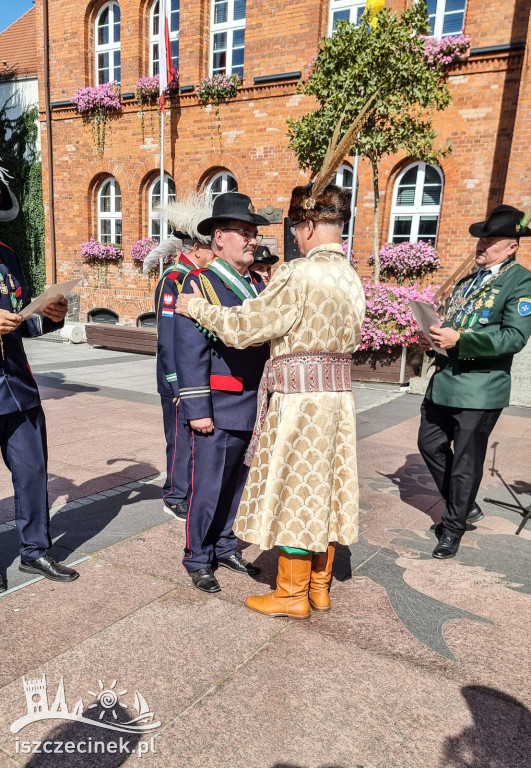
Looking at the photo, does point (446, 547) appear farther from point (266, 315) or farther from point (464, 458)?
point (266, 315)

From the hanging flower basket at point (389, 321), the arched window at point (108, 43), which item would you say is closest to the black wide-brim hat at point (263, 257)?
the hanging flower basket at point (389, 321)

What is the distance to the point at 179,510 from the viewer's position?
4.11m

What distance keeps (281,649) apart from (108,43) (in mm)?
17785

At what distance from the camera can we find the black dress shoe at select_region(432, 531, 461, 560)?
3635 mm

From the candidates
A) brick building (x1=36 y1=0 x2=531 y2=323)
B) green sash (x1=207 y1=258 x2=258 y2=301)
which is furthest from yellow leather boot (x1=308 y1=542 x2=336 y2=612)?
brick building (x1=36 y1=0 x2=531 y2=323)

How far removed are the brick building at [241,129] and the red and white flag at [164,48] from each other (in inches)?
24.0

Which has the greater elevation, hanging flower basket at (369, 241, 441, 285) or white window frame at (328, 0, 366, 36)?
white window frame at (328, 0, 366, 36)

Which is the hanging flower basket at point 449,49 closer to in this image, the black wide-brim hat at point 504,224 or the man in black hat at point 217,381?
the black wide-brim hat at point 504,224

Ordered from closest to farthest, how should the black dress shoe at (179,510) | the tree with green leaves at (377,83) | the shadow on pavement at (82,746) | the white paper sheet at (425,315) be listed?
1. the shadow on pavement at (82,746)
2. the white paper sheet at (425,315)
3. the black dress shoe at (179,510)
4. the tree with green leaves at (377,83)

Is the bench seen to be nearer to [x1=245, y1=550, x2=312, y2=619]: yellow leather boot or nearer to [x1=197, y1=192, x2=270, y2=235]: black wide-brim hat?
[x1=197, y1=192, x2=270, y2=235]: black wide-brim hat

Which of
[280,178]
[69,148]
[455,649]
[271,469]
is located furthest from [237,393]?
[69,148]

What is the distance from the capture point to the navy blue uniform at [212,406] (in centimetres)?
297

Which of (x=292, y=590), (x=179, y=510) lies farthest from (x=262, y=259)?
(x=292, y=590)

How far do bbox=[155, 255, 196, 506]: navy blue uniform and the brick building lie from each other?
27.0ft
